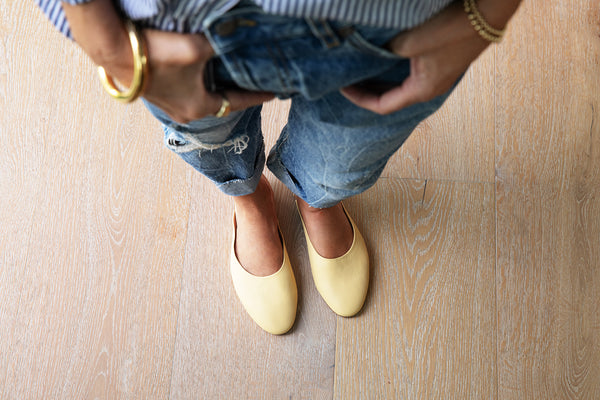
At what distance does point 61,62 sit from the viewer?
113 cm

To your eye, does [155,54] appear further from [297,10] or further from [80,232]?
[80,232]

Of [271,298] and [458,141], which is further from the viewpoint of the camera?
[458,141]

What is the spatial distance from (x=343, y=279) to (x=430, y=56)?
61cm

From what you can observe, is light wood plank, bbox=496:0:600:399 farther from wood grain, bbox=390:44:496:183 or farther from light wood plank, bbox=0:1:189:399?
light wood plank, bbox=0:1:189:399

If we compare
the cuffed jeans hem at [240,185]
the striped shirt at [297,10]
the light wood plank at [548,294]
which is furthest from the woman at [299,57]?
the light wood plank at [548,294]

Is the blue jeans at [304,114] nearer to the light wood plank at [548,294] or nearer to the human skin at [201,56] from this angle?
the human skin at [201,56]

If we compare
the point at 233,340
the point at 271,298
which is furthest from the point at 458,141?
the point at 233,340

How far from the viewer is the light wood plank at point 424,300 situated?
3.05 ft

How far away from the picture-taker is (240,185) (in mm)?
770

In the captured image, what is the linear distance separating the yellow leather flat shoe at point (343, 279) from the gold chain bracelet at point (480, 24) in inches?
23.7

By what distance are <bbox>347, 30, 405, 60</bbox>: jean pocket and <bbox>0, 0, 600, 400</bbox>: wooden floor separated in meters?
0.65

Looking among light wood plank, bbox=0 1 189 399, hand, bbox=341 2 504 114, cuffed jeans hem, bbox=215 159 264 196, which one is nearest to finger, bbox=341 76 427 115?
hand, bbox=341 2 504 114

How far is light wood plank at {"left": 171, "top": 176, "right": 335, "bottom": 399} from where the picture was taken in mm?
925

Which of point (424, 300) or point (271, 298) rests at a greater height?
point (271, 298)
